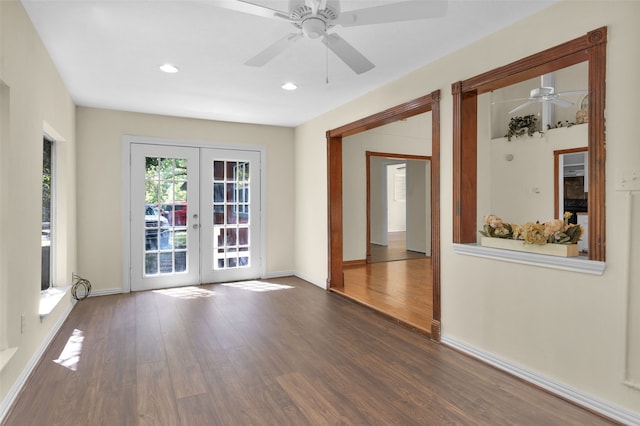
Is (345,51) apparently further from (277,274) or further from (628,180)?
(277,274)

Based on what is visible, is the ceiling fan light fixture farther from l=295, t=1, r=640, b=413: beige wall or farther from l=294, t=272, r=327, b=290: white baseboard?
l=294, t=272, r=327, b=290: white baseboard

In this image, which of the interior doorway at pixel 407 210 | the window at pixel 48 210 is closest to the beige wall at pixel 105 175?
the window at pixel 48 210

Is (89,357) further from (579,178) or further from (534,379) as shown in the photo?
(579,178)

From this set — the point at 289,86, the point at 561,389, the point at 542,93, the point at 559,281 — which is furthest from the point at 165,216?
the point at 542,93

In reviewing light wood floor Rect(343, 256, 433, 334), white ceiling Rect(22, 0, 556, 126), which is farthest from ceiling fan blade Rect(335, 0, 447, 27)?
light wood floor Rect(343, 256, 433, 334)

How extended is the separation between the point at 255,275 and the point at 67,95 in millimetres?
3378

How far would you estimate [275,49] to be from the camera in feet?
7.16

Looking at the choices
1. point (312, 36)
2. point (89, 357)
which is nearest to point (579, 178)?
point (312, 36)

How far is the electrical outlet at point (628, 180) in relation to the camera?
6.43 ft

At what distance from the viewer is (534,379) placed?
95.8 inches

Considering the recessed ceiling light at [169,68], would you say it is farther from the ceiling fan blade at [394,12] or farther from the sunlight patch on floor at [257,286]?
the sunlight patch on floor at [257,286]

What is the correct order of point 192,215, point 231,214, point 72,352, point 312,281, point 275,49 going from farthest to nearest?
1. point 231,214
2. point 312,281
3. point 192,215
4. point 72,352
5. point 275,49

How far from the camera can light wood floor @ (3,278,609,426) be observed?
2080mm

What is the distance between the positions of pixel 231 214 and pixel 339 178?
1799 millimetres
